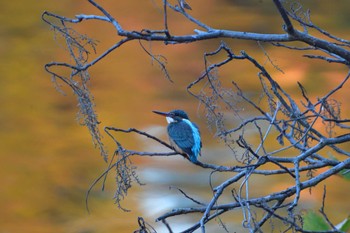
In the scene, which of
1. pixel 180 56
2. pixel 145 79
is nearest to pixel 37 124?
pixel 145 79

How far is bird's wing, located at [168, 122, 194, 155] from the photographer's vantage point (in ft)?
9.25

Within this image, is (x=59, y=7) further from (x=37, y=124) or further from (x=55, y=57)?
(x=37, y=124)

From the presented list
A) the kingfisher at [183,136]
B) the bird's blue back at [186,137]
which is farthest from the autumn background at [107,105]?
the bird's blue back at [186,137]

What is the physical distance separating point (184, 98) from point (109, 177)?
1009 millimetres

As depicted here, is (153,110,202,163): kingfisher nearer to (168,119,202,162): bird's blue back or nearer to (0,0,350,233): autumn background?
(168,119,202,162): bird's blue back

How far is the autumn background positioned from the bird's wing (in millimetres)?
1541

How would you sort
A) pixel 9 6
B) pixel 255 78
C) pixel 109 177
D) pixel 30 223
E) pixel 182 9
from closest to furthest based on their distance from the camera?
pixel 182 9 → pixel 30 223 → pixel 109 177 → pixel 255 78 → pixel 9 6

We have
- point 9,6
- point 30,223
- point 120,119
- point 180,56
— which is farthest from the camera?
point 9,6

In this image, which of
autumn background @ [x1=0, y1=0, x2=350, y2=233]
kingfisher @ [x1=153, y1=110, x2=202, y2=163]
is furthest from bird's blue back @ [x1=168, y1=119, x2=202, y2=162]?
autumn background @ [x1=0, y1=0, x2=350, y2=233]

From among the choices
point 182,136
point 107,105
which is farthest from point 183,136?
point 107,105

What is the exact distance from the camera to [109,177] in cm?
538

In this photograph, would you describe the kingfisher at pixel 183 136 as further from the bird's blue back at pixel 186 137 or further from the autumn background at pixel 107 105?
the autumn background at pixel 107 105

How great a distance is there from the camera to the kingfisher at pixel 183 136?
2.82 m

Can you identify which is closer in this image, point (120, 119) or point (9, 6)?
point (120, 119)
